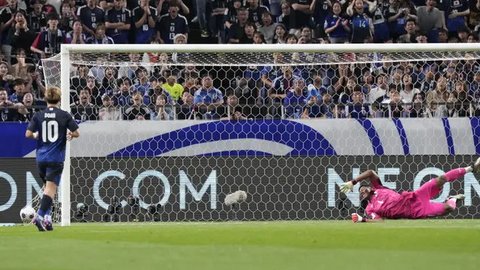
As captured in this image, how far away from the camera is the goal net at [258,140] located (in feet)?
62.8

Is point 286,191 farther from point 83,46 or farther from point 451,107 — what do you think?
point 83,46

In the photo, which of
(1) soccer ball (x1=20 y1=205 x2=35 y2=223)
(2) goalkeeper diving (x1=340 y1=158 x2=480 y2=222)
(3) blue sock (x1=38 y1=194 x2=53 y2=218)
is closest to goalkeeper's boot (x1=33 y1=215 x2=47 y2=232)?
(3) blue sock (x1=38 y1=194 x2=53 y2=218)

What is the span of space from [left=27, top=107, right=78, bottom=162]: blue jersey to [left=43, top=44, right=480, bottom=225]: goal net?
12.6ft

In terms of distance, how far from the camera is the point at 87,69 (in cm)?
1917

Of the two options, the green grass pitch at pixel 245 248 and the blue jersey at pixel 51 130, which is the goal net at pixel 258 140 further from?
the green grass pitch at pixel 245 248

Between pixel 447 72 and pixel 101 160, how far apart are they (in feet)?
18.6

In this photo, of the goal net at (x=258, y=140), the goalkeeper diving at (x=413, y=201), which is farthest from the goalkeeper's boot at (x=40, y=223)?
the goalkeeper diving at (x=413, y=201)

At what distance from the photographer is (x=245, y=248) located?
37.8 feet

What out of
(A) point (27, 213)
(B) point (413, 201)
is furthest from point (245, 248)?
(A) point (27, 213)

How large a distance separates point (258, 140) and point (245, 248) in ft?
25.5

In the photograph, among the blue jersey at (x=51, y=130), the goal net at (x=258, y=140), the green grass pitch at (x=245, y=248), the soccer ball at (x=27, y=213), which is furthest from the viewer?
the goal net at (x=258, y=140)

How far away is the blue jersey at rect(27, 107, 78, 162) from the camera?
1509 cm

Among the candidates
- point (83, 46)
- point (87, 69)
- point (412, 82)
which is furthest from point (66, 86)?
point (412, 82)

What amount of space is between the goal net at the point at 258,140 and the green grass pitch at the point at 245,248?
4403 mm
